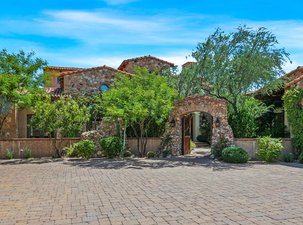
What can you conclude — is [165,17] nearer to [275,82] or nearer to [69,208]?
[69,208]

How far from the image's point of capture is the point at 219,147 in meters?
18.4

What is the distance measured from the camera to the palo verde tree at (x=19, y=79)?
703 inches

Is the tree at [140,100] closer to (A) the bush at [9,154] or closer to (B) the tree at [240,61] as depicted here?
(B) the tree at [240,61]

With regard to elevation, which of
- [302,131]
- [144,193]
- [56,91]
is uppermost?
[56,91]

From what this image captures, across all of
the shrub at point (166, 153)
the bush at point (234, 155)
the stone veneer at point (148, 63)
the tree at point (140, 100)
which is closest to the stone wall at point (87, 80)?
the stone veneer at point (148, 63)

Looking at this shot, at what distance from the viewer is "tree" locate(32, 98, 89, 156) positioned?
60.2ft

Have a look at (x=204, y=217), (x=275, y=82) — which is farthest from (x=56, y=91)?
(x=204, y=217)

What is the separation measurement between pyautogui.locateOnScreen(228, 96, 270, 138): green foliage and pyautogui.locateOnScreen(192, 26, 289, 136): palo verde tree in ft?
0.27

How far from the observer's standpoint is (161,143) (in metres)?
19.9

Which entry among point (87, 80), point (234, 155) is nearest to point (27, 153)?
point (87, 80)

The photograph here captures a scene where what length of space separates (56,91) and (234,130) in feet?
41.8

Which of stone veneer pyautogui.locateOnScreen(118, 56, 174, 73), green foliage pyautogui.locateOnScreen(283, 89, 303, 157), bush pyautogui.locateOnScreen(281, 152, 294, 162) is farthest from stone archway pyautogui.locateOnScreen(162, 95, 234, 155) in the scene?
stone veneer pyautogui.locateOnScreen(118, 56, 174, 73)

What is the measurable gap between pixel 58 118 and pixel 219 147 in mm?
8809

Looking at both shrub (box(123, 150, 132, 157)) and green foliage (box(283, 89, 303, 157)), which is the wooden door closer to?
shrub (box(123, 150, 132, 157))
